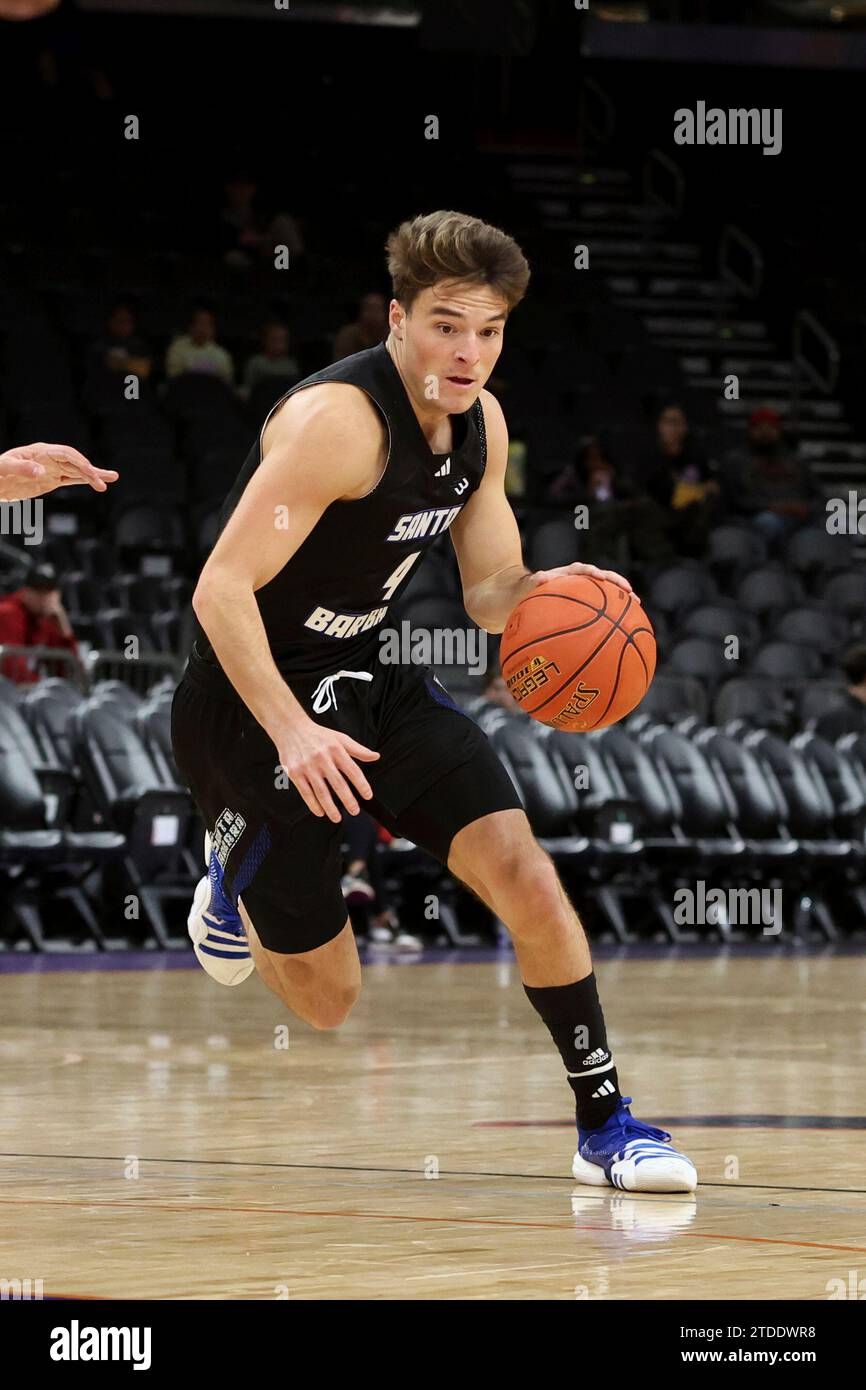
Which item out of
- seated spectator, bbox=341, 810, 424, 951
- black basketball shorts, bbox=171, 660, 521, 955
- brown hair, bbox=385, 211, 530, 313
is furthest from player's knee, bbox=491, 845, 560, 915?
seated spectator, bbox=341, 810, 424, 951

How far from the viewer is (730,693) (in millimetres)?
15281

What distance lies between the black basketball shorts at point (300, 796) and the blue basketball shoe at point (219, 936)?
417mm

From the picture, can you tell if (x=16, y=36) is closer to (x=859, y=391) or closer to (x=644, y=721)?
(x=859, y=391)

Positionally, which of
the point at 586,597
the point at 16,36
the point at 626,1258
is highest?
the point at 16,36

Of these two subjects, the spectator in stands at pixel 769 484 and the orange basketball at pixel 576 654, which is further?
the spectator in stands at pixel 769 484

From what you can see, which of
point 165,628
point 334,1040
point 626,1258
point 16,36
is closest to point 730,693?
point 165,628

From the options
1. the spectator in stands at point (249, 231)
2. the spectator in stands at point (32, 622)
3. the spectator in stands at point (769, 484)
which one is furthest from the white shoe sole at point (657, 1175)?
the spectator in stands at point (249, 231)

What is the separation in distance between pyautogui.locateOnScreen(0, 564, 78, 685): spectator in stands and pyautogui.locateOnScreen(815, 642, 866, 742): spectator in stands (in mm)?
4889

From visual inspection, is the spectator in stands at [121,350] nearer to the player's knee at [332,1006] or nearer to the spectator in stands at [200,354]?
the spectator in stands at [200,354]

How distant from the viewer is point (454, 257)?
459cm

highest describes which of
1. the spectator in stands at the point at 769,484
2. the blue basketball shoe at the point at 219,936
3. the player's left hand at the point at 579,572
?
the spectator in stands at the point at 769,484

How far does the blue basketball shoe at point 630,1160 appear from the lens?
4.62 meters

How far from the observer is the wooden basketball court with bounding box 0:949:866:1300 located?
3.66 meters
